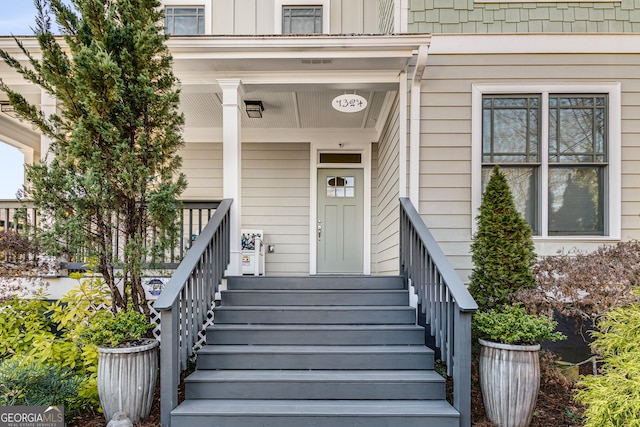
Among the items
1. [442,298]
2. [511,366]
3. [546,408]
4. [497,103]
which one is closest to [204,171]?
[497,103]

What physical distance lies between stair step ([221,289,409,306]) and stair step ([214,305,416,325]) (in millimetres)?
164

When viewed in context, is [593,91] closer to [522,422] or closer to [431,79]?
[431,79]

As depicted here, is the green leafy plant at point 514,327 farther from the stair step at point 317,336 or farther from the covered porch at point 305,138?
the covered porch at point 305,138

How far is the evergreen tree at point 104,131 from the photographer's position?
3259mm

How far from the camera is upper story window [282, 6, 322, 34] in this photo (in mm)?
6117

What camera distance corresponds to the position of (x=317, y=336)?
3533 mm

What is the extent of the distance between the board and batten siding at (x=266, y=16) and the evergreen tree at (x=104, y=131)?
278cm

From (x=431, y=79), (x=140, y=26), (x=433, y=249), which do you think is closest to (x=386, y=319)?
(x=433, y=249)

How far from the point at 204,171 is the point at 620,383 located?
5853mm

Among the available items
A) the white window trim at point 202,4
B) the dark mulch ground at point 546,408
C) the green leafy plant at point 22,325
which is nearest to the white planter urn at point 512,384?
the dark mulch ground at point 546,408

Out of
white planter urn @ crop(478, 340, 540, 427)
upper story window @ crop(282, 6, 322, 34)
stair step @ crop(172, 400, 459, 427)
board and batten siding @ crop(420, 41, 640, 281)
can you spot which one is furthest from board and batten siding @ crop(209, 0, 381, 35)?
stair step @ crop(172, 400, 459, 427)

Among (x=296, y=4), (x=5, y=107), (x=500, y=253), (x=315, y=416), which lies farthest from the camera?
(x=296, y=4)

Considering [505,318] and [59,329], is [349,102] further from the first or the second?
[59,329]

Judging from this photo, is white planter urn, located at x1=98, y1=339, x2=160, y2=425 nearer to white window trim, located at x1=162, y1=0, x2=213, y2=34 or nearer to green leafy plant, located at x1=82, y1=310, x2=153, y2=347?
green leafy plant, located at x1=82, y1=310, x2=153, y2=347
